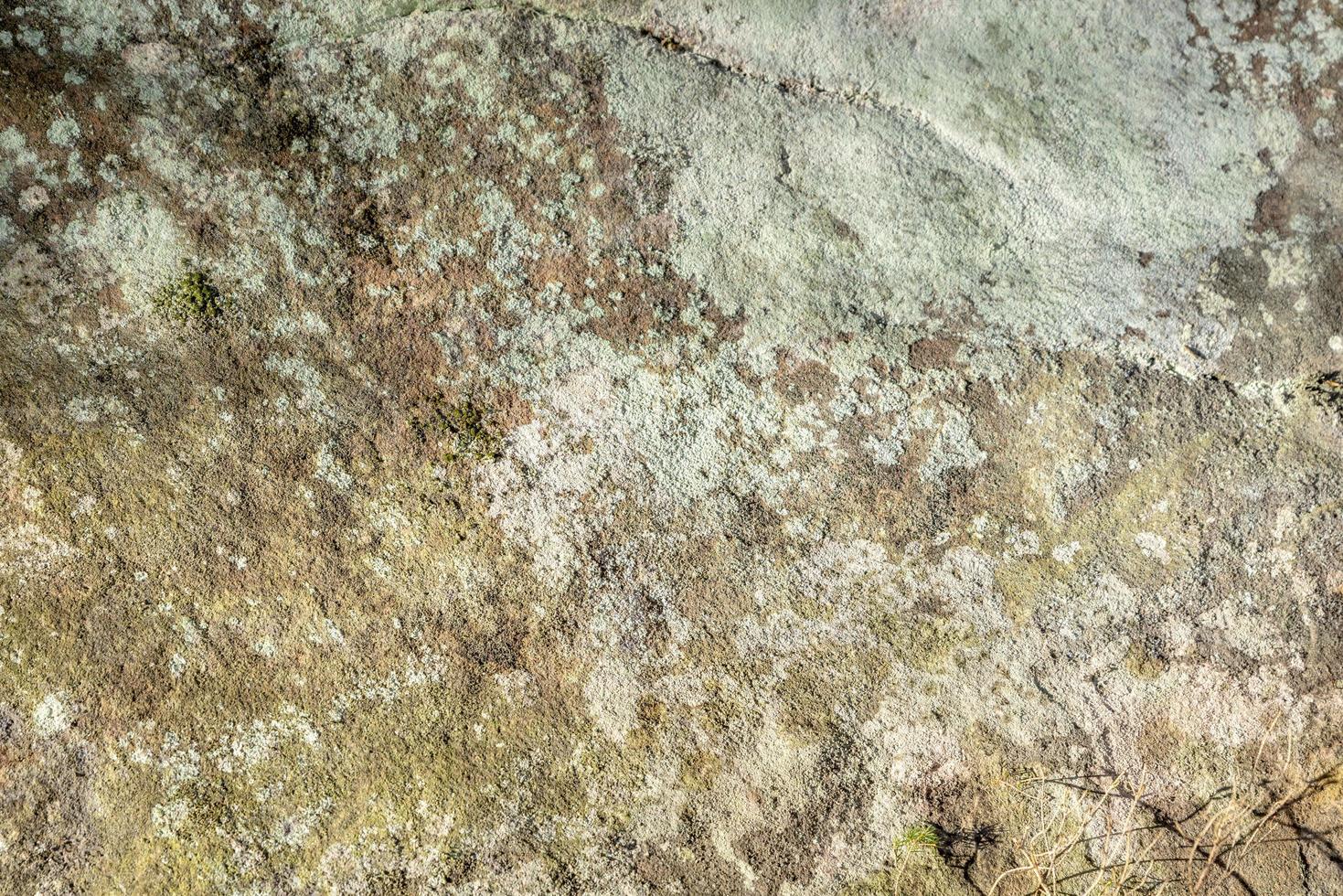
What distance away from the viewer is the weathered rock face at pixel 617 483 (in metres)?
2.16

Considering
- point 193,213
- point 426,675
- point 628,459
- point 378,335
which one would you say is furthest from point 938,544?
point 193,213

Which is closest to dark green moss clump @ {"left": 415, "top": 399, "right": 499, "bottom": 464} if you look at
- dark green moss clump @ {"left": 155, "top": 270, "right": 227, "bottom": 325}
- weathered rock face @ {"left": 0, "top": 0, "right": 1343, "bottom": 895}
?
weathered rock face @ {"left": 0, "top": 0, "right": 1343, "bottom": 895}

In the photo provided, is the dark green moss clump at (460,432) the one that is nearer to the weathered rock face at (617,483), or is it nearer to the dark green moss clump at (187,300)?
the weathered rock face at (617,483)

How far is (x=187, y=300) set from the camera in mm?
2223

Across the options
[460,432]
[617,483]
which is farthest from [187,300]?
[617,483]

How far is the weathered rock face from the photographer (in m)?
2.16

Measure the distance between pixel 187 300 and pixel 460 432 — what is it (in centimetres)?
73

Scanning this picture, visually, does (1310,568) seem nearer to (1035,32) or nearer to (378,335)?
(1035,32)

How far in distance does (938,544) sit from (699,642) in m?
0.63

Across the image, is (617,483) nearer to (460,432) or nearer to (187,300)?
(460,432)

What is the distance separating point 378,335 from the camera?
2.26m

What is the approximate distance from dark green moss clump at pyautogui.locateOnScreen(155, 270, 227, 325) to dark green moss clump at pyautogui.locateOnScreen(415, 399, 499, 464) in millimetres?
579

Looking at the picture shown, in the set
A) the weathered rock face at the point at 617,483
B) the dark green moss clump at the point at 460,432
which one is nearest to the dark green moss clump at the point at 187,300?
the weathered rock face at the point at 617,483

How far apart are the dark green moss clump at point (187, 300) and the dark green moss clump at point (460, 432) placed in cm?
58
